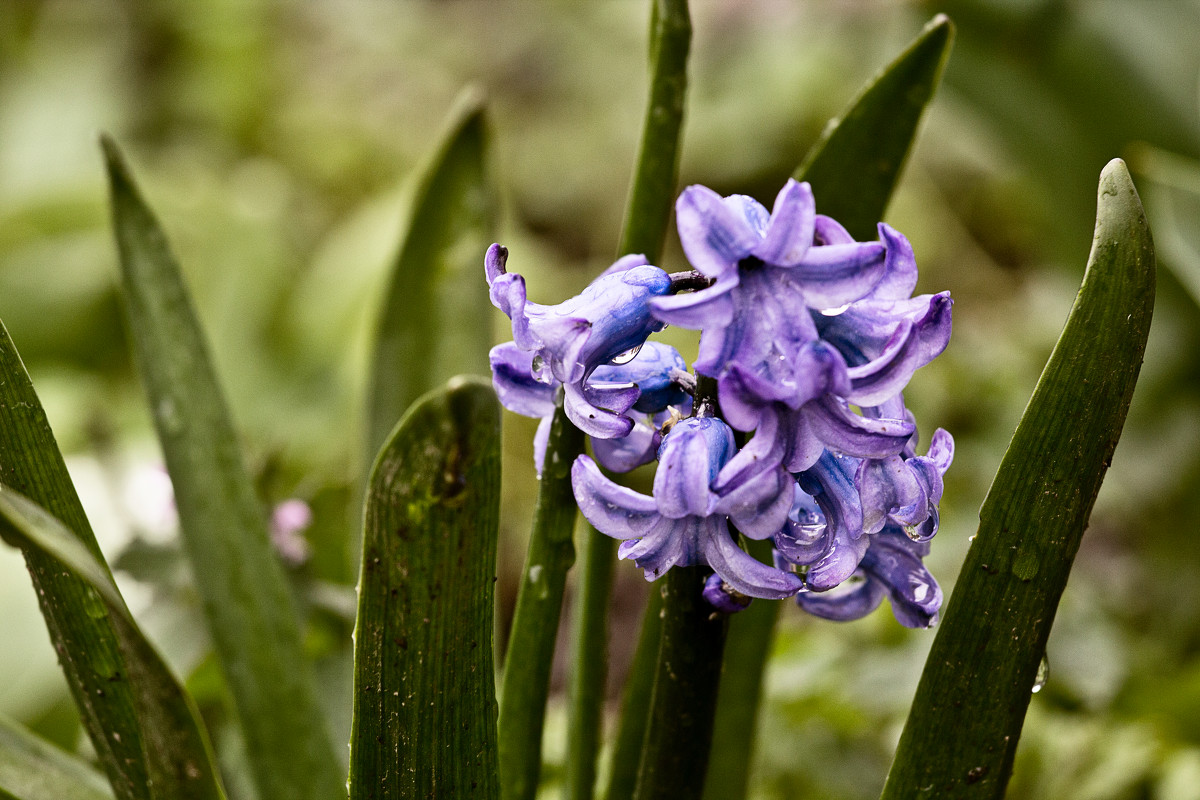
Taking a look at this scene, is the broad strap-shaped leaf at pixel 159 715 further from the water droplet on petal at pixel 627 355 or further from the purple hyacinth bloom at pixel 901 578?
the purple hyacinth bloom at pixel 901 578

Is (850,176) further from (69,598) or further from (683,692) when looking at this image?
(69,598)

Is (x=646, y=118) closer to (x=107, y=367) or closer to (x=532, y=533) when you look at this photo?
(x=532, y=533)

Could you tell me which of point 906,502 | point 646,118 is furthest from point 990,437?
point 906,502

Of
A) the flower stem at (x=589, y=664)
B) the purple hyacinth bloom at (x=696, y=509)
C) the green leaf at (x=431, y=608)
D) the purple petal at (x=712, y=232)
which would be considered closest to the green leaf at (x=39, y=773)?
the green leaf at (x=431, y=608)

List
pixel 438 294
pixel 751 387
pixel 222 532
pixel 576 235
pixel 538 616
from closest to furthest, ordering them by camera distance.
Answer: pixel 751 387 < pixel 538 616 < pixel 222 532 < pixel 438 294 < pixel 576 235

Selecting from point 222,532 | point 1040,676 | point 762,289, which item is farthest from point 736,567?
point 222,532
